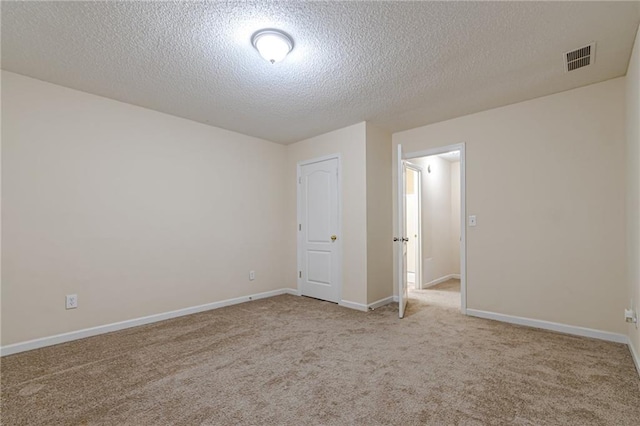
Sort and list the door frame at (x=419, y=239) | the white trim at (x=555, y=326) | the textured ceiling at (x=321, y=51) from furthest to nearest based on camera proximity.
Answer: the door frame at (x=419, y=239) → the white trim at (x=555, y=326) → the textured ceiling at (x=321, y=51)

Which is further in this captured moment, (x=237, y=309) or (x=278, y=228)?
(x=278, y=228)

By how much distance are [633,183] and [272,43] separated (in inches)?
118

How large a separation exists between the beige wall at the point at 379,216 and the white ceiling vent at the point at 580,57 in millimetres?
2092

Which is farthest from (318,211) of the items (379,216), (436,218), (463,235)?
(436,218)

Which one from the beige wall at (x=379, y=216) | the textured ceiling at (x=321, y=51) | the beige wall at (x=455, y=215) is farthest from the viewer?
the beige wall at (x=455, y=215)

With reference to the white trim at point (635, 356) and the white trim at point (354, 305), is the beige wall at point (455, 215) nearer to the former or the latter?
the white trim at point (354, 305)

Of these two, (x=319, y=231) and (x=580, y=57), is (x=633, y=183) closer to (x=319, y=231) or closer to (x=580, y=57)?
(x=580, y=57)

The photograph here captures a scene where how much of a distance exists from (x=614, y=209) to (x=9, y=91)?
5687 millimetres

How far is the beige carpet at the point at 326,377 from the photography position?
5.61 feet

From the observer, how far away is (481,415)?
5.52ft

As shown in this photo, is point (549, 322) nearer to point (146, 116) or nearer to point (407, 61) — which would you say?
point (407, 61)

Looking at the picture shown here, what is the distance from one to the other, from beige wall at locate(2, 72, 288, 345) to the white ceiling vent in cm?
383

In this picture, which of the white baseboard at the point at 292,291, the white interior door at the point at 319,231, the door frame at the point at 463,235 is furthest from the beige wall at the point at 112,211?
the door frame at the point at 463,235

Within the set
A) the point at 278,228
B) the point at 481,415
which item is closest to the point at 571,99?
the point at 481,415
